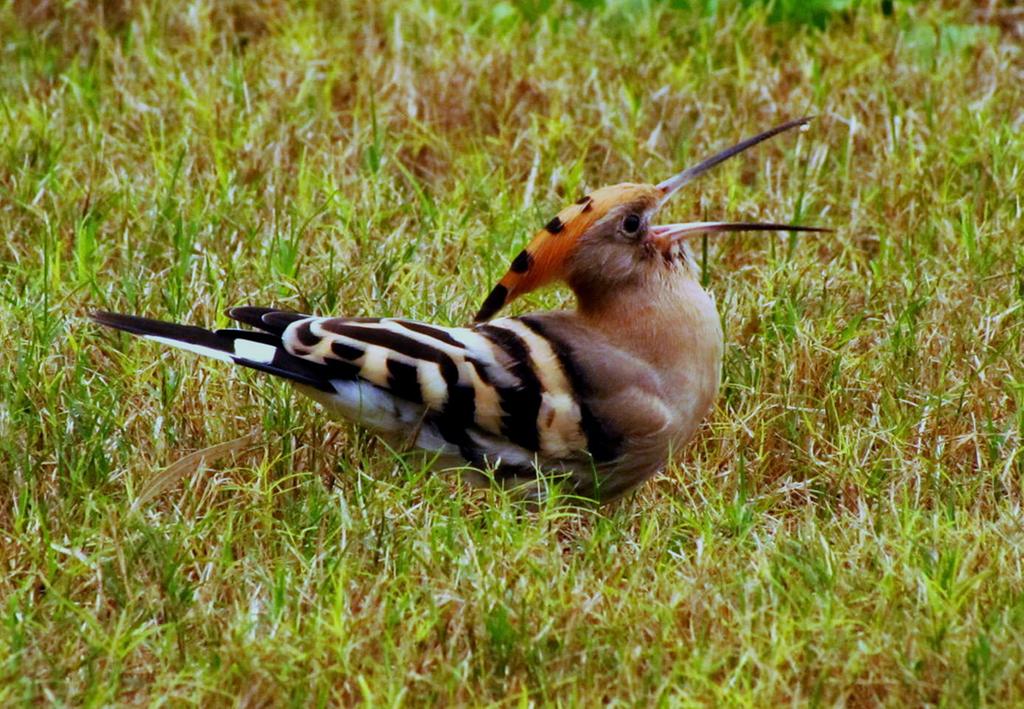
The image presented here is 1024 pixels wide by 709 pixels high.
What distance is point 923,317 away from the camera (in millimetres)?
4582

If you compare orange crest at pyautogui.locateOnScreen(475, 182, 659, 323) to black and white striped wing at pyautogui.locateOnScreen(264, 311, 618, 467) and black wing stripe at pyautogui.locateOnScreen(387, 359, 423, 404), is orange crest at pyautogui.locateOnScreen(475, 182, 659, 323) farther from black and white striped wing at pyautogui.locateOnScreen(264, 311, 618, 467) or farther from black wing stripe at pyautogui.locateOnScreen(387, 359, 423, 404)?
black wing stripe at pyautogui.locateOnScreen(387, 359, 423, 404)

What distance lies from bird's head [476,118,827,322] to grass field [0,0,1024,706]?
1.44ft

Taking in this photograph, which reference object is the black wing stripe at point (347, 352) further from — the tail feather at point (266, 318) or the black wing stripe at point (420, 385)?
the tail feather at point (266, 318)

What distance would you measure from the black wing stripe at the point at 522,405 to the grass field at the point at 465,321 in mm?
190

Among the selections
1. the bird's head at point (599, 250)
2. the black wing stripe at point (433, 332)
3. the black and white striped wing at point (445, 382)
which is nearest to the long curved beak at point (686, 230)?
the bird's head at point (599, 250)

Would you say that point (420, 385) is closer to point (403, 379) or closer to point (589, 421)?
point (403, 379)

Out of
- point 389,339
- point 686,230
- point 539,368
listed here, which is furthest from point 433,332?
point 686,230

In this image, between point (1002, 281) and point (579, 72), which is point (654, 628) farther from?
point (579, 72)

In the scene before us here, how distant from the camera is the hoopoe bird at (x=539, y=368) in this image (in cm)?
378

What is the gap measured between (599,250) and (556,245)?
0.09 metres

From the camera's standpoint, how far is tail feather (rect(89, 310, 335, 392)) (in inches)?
147

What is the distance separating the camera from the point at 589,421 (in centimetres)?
380

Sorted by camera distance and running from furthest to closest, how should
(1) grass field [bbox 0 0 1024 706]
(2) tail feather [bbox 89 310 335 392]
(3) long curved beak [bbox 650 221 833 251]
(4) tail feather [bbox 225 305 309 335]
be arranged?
(3) long curved beak [bbox 650 221 833 251]
(4) tail feather [bbox 225 305 309 335]
(2) tail feather [bbox 89 310 335 392]
(1) grass field [bbox 0 0 1024 706]

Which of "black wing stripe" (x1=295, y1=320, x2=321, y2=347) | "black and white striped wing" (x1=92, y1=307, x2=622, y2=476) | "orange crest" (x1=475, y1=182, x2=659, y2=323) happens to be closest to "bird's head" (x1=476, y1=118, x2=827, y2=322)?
"orange crest" (x1=475, y1=182, x2=659, y2=323)
